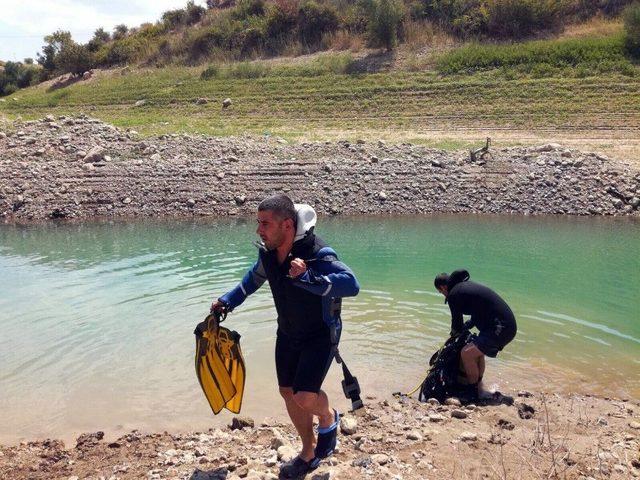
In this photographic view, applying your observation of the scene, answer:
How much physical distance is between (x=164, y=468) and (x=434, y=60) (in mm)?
31552

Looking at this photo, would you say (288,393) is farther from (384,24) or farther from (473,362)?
(384,24)

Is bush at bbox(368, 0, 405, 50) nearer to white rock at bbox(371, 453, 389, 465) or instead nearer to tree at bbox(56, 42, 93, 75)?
tree at bbox(56, 42, 93, 75)

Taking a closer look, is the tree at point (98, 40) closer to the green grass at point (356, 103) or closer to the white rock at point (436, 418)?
the green grass at point (356, 103)

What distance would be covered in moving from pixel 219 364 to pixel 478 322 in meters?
2.74

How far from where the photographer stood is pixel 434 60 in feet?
110

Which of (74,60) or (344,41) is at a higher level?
(74,60)

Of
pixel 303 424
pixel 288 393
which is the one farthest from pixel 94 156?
pixel 303 424

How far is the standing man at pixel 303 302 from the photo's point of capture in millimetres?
4215

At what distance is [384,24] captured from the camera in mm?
36219

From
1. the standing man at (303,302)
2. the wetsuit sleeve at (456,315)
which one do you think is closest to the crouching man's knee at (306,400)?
the standing man at (303,302)

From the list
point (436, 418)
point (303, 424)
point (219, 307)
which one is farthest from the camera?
point (436, 418)

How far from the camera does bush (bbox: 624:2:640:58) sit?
30.3 m

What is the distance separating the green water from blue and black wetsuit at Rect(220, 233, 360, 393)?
2234 millimetres

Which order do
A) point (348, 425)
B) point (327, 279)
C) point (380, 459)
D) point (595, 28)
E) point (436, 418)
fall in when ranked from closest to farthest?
point (327, 279) → point (380, 459) → point (348, 425) → point (436, 418) → point (595, 28)
